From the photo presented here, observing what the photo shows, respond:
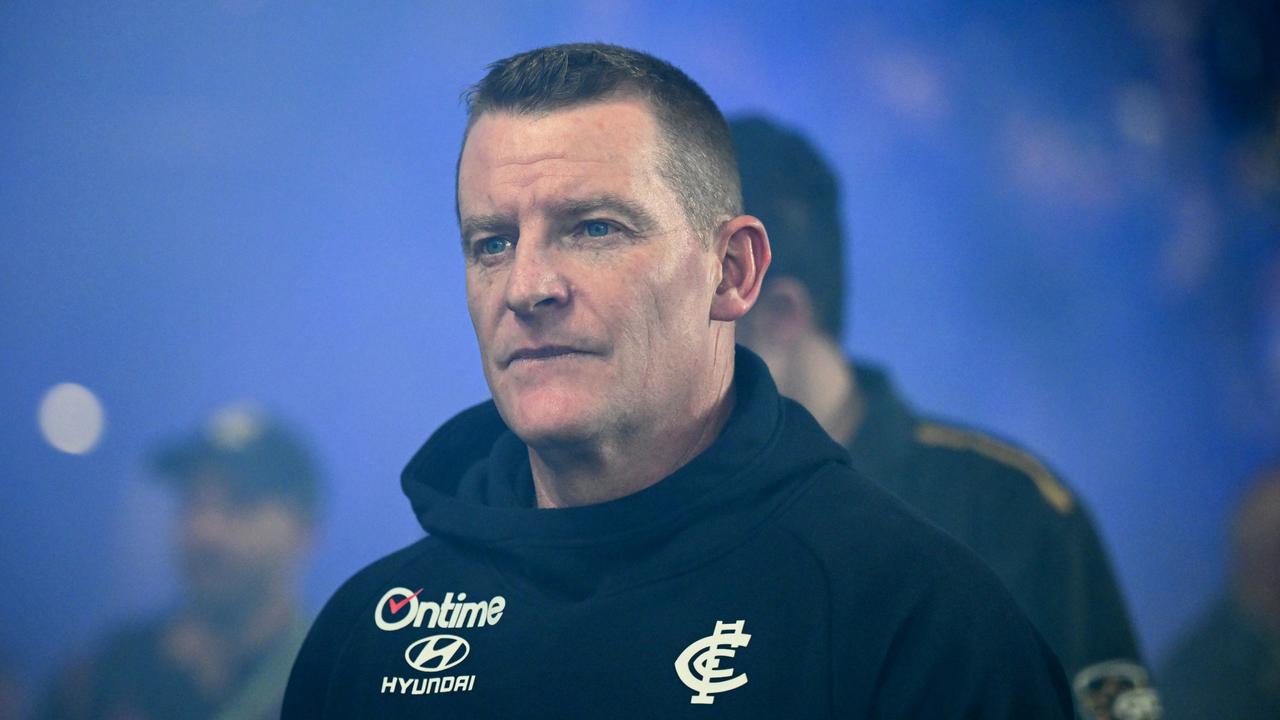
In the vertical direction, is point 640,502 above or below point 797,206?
below

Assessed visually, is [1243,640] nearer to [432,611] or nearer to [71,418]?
[432,611]

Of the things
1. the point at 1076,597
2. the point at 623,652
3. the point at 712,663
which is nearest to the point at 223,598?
the point at 623,652

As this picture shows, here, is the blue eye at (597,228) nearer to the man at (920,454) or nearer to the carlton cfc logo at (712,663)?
the carlton cfc logo at (712,663)

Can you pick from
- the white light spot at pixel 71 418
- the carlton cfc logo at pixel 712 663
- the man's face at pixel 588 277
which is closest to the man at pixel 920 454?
the man's face at pixel 588 277

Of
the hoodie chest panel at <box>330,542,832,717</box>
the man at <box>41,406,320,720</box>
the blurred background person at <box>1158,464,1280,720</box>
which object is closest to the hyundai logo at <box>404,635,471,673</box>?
the hoodie chest panel at <box>330,542,832,717</box>

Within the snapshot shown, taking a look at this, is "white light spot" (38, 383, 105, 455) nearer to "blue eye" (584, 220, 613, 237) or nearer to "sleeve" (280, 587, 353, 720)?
"sleeve" (280, 587, 353, 720)

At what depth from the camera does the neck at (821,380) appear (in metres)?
2.19

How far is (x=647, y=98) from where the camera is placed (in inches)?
66.9

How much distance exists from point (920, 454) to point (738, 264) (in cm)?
64

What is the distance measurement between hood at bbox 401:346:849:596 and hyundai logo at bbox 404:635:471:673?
→ 12 centimetres

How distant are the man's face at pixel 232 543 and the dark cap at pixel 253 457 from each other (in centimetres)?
1

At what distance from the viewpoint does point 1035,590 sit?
2.14 metres

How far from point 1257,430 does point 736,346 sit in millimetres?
1160

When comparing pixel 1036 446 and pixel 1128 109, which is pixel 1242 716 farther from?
pixel 1128 109
